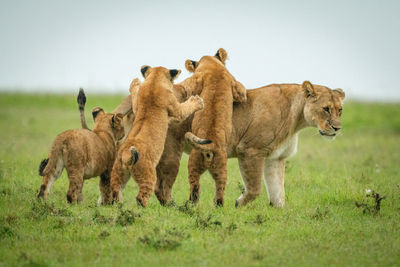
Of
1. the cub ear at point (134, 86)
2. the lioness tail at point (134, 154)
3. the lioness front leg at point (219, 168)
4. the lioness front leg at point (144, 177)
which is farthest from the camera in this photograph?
the cub ear at point (134, 86)

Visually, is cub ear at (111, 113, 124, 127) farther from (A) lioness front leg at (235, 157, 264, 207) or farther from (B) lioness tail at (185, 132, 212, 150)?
(A) lioness front leg at (235, 157, 264, 207)

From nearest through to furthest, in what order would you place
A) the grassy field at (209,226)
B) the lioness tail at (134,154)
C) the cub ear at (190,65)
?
the grassy field at (209,226)
the lioness tail at (134,154)
the cub ear at (190,65)

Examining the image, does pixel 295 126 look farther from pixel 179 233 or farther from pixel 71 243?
pixel 71 243

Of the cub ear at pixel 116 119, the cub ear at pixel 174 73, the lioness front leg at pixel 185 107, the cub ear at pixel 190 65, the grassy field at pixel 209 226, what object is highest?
the cub ear at pixel 190 65

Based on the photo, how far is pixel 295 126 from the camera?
797 centimetres

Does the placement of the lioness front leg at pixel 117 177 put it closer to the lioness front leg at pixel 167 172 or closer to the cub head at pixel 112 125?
the lioness front leg at pixel 167 172

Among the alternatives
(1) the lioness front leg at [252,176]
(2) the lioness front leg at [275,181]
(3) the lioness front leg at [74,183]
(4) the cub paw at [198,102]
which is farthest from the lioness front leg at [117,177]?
(2) the lioness front leg at [275,181]

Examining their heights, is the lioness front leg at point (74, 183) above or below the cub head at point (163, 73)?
below

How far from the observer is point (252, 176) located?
7.62 m

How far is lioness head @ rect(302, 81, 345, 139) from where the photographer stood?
7.70 m

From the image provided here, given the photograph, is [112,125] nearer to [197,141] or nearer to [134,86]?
[134,86]

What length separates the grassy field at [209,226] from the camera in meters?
5.55

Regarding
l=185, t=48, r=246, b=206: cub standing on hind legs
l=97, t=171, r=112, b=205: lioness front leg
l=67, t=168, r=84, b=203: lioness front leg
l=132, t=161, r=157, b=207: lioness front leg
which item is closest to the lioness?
l=185, t=48, r=246, b=206: cub standing on hind legs

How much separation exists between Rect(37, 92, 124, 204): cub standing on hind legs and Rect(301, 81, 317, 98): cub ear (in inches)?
107
